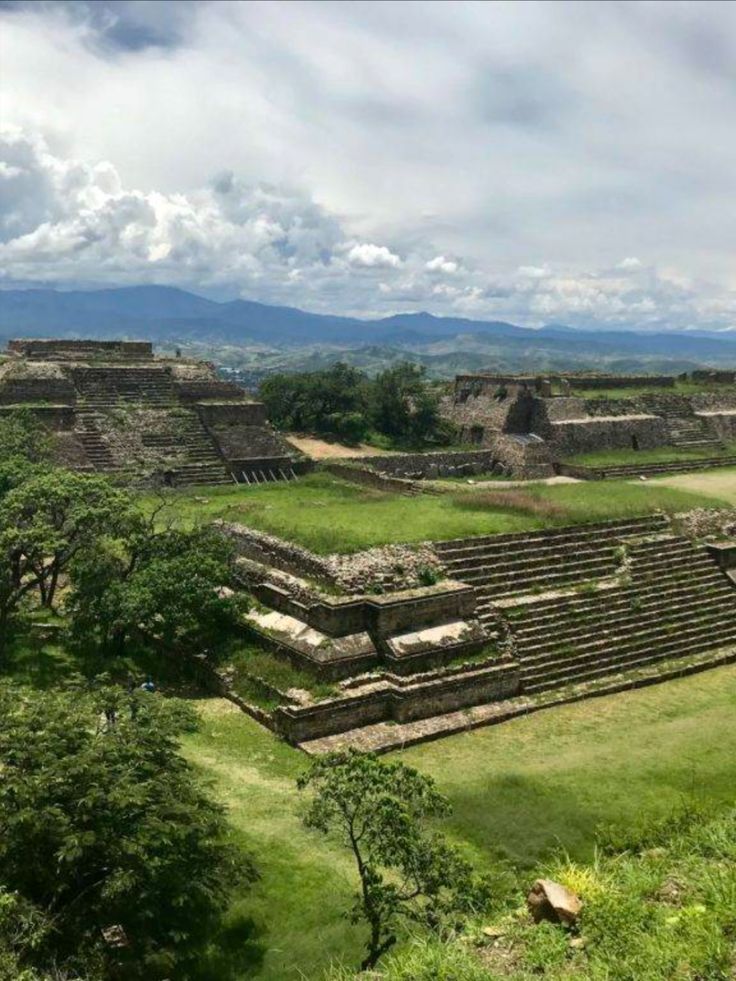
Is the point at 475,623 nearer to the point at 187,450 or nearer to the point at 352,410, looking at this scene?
the point at 187,450

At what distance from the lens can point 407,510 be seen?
17.2 m

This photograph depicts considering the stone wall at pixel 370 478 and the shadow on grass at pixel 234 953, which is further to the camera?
the stone wall at pixel 370 478

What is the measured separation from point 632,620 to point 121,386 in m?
19.2

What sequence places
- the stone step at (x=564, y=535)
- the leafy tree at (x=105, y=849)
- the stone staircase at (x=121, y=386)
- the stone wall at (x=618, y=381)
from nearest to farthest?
the leafy tree at (x=105, y=849)
the stone step at (x=564, y=535)
the stone staircase at (x=121, y=386)
the stone wall at (x=618, y=381)

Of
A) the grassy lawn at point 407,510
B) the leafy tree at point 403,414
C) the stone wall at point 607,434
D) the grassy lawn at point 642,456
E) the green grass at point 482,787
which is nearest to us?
the green grass at point 482,787

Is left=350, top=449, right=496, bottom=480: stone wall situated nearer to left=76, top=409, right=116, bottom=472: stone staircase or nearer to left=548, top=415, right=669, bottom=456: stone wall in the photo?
left=548, top=415, right=669, bottom=456: stone wall

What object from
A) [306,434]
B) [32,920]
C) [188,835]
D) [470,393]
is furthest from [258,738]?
[470,393]

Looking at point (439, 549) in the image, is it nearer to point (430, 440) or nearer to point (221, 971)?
point (221, 971)

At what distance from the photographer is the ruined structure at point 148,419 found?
24625mm

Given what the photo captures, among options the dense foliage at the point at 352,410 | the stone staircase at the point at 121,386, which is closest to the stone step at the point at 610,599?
the dense foliage at the point at 352,410

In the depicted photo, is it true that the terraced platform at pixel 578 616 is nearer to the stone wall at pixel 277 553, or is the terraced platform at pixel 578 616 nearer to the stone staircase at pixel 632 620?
the stone staircase at pixel 632 620

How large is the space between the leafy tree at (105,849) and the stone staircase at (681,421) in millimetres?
27111

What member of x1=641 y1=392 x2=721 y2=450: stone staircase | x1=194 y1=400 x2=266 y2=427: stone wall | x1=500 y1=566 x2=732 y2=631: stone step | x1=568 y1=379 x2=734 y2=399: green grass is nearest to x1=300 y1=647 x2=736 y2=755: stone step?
x1=500 y1=566 x2=732 y2=631: stone step

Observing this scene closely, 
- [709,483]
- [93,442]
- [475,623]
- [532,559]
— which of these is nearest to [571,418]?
[709,483]
